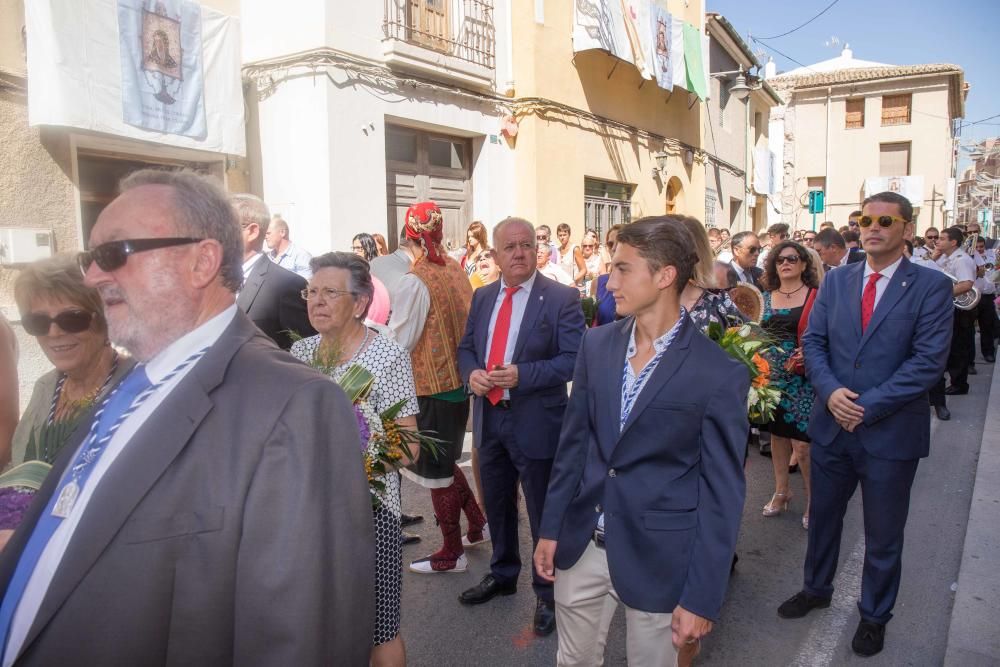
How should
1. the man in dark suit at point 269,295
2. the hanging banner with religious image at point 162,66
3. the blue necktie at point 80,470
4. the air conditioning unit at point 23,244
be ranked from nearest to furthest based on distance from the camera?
the blue necktie at point 80,470
the man in dark suit at point 269,295
the air conditioning unit at point 23,244
the hanging banner with religious image at point 162,66

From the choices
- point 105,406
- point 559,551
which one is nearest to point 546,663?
point 559,551

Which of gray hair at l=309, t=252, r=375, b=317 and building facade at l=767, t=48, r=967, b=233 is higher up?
building facade at l=767, t=48, r=967, b=233

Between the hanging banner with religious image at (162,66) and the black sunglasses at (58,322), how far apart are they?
6.06 metres

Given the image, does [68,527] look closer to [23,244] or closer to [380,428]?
[380,428]

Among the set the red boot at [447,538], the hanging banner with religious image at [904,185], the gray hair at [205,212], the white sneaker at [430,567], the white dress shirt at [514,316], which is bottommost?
the white sneaker at [430,567]

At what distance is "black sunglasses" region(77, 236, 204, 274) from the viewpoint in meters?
1.59

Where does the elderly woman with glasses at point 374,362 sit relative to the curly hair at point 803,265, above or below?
below

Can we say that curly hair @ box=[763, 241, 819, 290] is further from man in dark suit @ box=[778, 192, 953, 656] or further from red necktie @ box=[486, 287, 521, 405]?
red necktie @ box=[486, 287, 521, 405]

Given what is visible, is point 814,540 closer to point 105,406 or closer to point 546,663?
point 546,663

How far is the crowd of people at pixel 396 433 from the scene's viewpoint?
1.37m

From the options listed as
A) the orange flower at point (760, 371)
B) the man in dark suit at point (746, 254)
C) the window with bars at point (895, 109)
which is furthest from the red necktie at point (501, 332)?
the window with bars at point (895, 109)

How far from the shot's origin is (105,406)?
1.67 metres

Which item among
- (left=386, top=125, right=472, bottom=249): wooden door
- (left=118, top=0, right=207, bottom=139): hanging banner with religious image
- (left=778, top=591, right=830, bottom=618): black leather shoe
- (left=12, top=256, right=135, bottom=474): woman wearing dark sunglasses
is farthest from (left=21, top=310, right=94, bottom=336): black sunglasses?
(left=386, top=125, right=472, bottom=249): wooden door

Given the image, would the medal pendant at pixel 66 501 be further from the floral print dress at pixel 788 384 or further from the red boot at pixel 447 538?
the floral print dress at pixel 788 384
